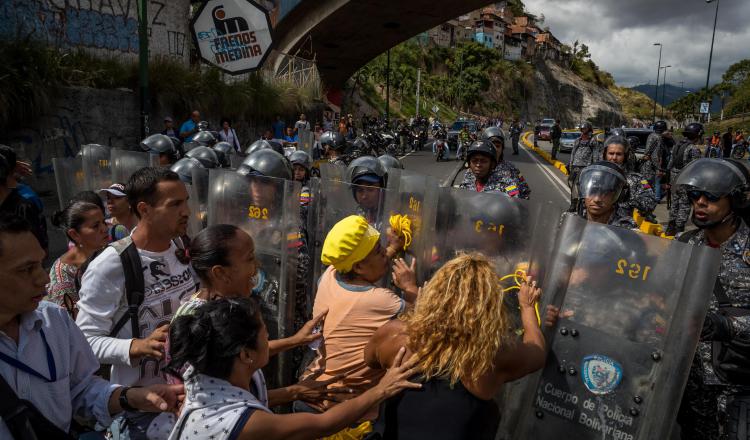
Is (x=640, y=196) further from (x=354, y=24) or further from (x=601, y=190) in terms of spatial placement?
(x=354, y=24)

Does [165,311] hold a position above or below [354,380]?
above

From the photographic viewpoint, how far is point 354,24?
93.1 feet

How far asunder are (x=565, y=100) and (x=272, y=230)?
105220 mm

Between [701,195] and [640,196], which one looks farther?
[640,196]

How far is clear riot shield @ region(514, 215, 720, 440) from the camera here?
180 centimetres

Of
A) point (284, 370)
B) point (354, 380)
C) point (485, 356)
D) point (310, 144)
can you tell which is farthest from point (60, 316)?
point (310, 144)

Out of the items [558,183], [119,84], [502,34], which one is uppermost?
[502,34]

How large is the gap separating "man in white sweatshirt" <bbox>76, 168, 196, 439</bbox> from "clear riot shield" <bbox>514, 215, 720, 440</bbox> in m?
1.54

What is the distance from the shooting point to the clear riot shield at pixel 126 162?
4.85 metres

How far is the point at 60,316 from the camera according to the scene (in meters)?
1.61

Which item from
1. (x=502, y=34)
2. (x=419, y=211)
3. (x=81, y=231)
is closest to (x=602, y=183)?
(x=419, y=211)

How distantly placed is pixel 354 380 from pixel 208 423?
0.88m

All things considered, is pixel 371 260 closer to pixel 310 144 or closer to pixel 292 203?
pixel 292 203

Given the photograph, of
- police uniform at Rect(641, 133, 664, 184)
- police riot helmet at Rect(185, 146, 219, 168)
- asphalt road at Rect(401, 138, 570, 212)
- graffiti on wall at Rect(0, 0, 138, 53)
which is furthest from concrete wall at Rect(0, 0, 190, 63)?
police uniform at Rect(641, 133, 664, 184)
